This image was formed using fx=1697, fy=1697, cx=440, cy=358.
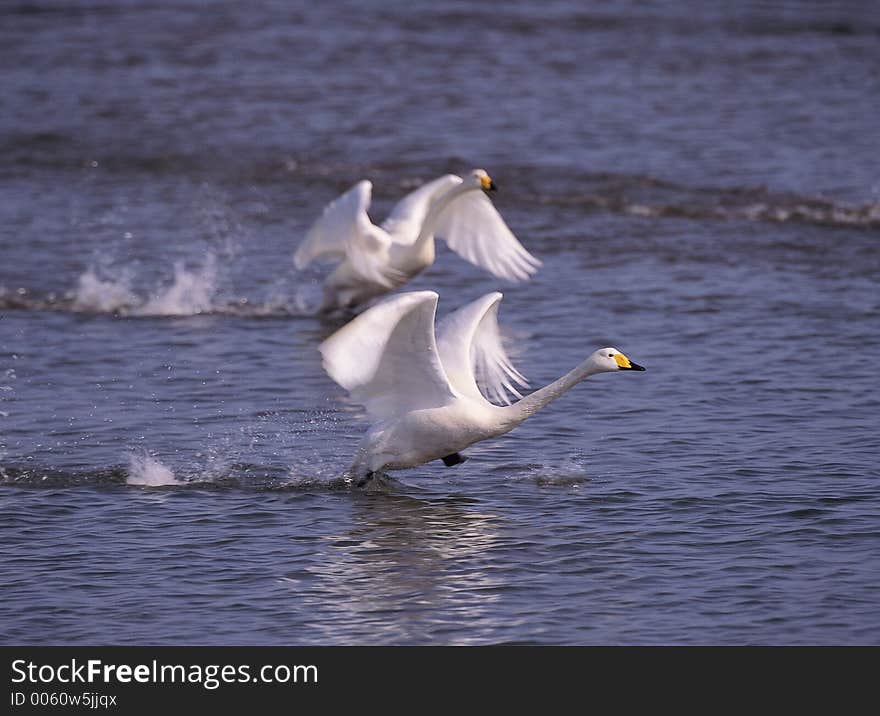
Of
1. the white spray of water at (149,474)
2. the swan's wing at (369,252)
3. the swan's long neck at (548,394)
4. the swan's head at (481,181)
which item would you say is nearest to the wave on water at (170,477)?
the white spray of water at (149,474)

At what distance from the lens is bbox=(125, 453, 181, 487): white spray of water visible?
1063 centimetres

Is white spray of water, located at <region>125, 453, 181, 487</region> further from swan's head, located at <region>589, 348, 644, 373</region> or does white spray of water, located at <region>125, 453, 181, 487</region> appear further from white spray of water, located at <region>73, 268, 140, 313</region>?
white spray of water, located at <region>73, 268, 140, 313</region>

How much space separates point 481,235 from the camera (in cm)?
1506

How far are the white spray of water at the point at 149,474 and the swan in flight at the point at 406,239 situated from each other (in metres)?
4.67

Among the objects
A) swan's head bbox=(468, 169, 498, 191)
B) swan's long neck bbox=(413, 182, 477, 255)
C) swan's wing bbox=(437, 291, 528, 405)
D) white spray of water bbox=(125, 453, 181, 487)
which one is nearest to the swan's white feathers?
swan's long neck bbox=(413, 182, 477, 255)

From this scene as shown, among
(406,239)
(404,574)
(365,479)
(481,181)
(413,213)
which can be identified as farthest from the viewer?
(413,213)

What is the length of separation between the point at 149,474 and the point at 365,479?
53.7 inches

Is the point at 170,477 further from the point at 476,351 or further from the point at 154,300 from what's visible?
the point at 154,300

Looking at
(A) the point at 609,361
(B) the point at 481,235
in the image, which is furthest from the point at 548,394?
(B) the point at 481,235

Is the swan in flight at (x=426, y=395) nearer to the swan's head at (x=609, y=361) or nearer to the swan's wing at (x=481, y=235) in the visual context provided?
the swan's head at (x=609, y=361)

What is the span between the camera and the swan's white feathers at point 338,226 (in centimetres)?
1526

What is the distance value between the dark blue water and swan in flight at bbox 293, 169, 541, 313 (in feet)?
1.71
